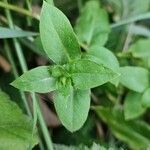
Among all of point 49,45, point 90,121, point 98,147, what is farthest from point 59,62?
point 90,121

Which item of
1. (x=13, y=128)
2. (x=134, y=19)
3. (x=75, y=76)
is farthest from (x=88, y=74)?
(x=134, y=19)

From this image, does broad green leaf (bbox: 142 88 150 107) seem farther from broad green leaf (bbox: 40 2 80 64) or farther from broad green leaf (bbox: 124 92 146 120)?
broad green leaf (bbox: 40 2 80 64)

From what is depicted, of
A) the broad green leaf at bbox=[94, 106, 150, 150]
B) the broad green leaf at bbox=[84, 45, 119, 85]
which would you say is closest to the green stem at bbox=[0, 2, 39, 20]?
the broad green leaf at bbox=[84, 45, 119, 85]

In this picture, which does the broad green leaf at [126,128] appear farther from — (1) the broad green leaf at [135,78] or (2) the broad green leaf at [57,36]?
(2) the broad green leaf at [57,36]

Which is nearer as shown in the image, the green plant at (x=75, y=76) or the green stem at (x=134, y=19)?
the green plant at (x=75, y=76)

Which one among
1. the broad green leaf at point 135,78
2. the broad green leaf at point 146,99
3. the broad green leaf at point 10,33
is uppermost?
the broad green leaf at point 10,33

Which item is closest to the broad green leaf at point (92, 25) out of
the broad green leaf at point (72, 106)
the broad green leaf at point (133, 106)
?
the broad green leaf at point (133, 106)

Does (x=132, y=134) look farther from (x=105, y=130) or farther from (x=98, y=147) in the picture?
(x=98, y=147)

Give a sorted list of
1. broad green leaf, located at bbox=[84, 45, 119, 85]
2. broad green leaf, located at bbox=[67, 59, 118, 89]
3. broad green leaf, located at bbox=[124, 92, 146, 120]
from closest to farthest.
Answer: broad green leaf, located at bbox=[67, 59, 118, 89] < broad green leaf, located at bbox=[84, 45, 119, 85] < broad green leaf, located at bbox=[124, 92, 146, 120]
